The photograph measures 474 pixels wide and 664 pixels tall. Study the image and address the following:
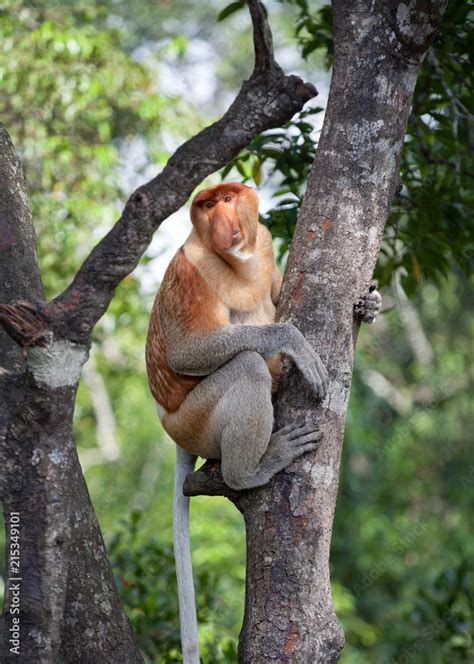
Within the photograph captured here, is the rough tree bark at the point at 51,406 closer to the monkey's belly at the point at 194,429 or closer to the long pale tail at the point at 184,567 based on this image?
the long pale tail at the point at 184,567

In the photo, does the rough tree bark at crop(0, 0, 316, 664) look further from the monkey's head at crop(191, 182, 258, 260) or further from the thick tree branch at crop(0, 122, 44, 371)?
the monkey's head at crop(191, 182, 258, 260)

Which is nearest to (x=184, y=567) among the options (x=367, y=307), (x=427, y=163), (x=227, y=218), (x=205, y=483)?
(x=205, y=483)

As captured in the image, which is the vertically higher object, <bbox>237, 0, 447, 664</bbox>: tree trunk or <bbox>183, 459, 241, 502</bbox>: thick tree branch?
<bbox>237, 0, 447, 664</bbox>: tree trunk

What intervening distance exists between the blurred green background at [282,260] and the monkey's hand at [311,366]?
754 mm

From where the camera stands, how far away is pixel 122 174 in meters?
5.79

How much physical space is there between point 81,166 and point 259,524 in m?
3.67

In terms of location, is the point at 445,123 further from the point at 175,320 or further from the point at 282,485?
the point at 282,485

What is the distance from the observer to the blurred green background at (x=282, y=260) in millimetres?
3166

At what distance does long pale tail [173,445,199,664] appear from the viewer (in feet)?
7.48

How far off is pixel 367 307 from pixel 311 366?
28 centimetres

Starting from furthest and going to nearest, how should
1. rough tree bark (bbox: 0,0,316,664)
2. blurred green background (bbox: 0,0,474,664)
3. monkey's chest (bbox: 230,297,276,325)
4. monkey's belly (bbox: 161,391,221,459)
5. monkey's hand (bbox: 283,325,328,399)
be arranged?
blurred green background (bbox: 0,0,474,664), monkey's chest (bbox: 230,297,276,325), monkey's belly (bbox: 161,391,221,459), monkey's hand (bbox: 283,325,328,399), rough tree bark (bbox: 0,0,316,664)

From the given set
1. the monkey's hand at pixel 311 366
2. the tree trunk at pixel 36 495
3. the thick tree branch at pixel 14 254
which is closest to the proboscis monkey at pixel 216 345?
the monkey's hand at pixel 311 366

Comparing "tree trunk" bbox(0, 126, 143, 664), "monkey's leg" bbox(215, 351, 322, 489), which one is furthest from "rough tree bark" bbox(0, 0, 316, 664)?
"monkey's leg" bbox(215, 351, 322, 489)

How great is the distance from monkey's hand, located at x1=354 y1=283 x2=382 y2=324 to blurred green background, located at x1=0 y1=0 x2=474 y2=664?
20.0 inches
